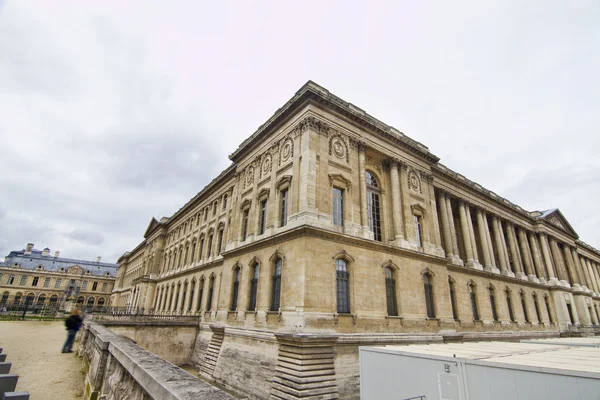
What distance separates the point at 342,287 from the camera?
16.7 metres

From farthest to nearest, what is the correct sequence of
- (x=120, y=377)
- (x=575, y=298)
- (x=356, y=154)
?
1. (x=575, y=298)
2. (x=356, y=154)
3. (x=120, y=377)

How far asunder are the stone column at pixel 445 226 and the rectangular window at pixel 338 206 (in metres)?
13.2

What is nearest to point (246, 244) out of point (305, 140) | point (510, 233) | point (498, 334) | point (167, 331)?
point (305, 140)

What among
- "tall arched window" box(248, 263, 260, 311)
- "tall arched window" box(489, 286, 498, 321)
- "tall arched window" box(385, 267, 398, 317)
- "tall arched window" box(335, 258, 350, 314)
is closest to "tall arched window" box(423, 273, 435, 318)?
"tall arched window" box(385, 267, 398, 317)

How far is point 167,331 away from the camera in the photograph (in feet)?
82.4

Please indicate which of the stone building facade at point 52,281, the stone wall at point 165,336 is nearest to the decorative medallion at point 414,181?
the stone wall at point 165,336

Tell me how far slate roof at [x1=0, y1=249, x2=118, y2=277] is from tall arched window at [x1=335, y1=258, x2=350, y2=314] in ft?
346

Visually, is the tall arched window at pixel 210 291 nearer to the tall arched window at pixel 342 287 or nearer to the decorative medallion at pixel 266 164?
the decorative medallion at pixel 266 164

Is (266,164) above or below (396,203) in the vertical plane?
above

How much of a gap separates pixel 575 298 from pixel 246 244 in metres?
44.7

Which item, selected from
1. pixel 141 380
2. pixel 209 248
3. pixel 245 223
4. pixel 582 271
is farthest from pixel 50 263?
pixel 582 271

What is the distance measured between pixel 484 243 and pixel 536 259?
12.6 meters

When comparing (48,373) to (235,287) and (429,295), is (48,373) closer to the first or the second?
(235,287)

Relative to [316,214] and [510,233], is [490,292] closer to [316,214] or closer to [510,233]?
[510,233]
